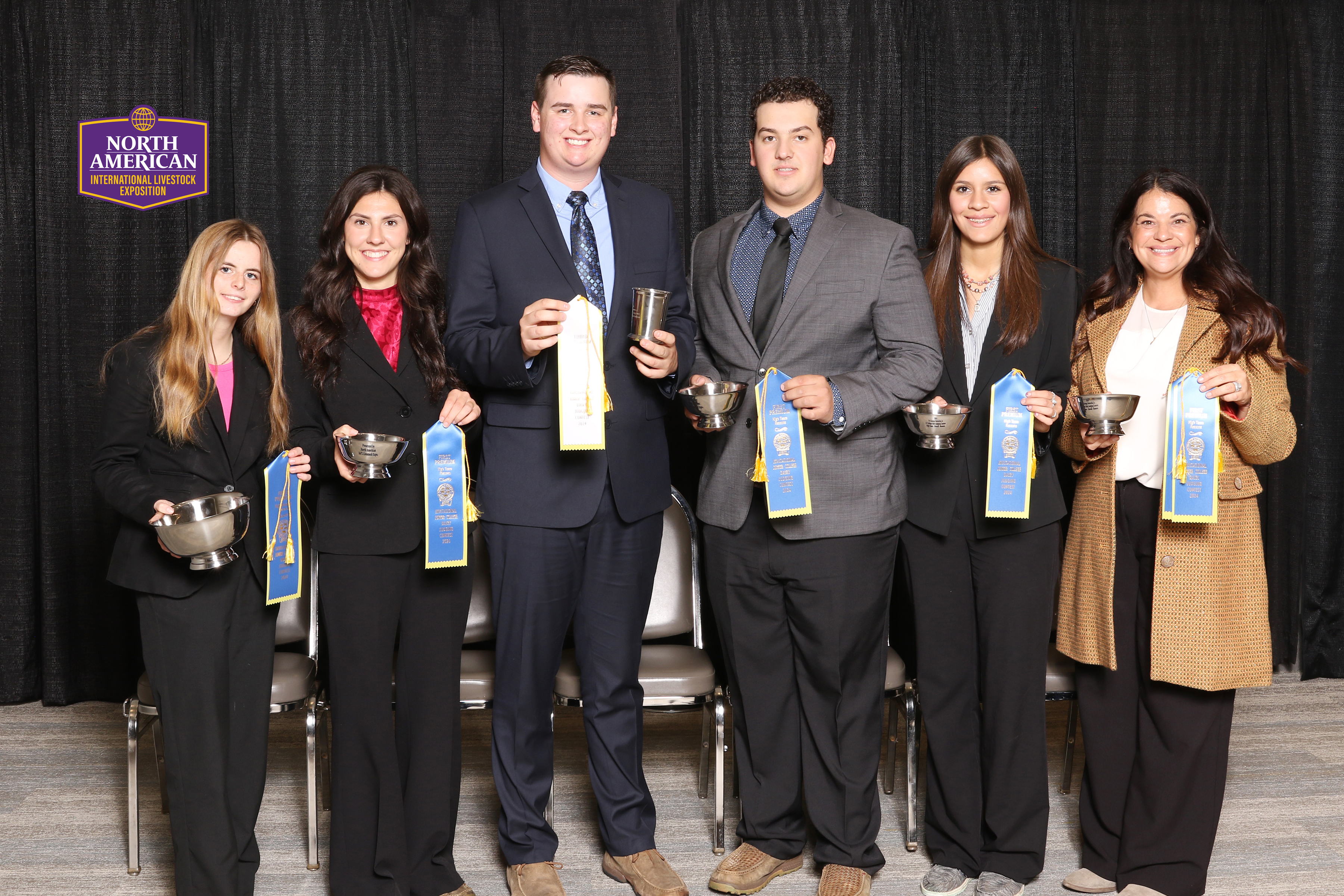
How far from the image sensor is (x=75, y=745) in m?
3.84

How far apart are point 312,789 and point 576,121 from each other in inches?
76.8

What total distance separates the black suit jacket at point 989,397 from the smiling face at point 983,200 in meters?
0.18

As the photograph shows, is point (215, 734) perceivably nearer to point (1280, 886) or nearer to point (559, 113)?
point (559, 113)

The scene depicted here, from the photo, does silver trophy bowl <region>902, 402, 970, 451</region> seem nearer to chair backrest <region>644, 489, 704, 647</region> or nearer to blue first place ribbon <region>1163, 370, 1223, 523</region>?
blue first place ribbon <region>1163, 370, 1223, 523</region>

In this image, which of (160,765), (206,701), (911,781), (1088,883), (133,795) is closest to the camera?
(206,701)

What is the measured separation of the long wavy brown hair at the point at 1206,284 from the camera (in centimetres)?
263

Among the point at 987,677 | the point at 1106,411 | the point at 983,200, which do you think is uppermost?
the point at 983,200

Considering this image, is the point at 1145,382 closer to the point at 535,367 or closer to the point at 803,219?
the point at 803,219

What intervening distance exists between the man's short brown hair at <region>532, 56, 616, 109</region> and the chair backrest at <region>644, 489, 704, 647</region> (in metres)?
1.29

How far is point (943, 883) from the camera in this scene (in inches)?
110

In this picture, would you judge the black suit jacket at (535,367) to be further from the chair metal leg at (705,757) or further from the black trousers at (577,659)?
the chair metal leg at (705,757)

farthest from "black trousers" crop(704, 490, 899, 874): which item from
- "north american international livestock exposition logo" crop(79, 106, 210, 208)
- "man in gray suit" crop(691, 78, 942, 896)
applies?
"north american international livestock exposition logo" crop(79, 106, 210, 208)

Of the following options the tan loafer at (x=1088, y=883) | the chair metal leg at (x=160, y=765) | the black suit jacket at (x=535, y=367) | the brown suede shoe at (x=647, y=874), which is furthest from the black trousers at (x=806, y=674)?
the chair metal leg at (x=160, y=765)

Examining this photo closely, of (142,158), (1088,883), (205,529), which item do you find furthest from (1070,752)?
(142,158)
